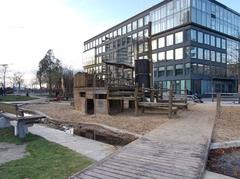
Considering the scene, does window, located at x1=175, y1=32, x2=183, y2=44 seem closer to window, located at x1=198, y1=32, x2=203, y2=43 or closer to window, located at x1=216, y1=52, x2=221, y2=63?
window, located at x1=198, y1=32, x2=203, y2=43

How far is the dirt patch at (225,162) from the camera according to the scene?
19.9ft

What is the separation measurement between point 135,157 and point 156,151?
2.35 ft

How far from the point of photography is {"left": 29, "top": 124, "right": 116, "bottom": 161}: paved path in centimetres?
702

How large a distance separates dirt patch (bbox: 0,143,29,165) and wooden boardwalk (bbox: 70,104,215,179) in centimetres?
248

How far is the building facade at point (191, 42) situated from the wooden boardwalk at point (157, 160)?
34473mm

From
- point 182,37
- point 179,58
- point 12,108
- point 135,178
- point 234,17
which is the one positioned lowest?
point 135,178


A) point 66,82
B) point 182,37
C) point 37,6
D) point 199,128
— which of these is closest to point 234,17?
point 182,37

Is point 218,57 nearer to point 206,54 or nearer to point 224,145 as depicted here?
Answer: point 206,54

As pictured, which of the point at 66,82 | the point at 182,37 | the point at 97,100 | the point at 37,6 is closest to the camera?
the point at 97,100

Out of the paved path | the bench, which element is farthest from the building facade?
the paved path

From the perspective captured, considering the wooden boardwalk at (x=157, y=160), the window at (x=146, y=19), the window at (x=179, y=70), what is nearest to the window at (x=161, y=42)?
the window at (x=146, y=19)

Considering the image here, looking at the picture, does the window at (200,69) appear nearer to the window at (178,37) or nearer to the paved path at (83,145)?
the window at (178,37)

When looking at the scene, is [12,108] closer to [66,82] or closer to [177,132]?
[177,132]

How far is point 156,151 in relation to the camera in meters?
6.52
